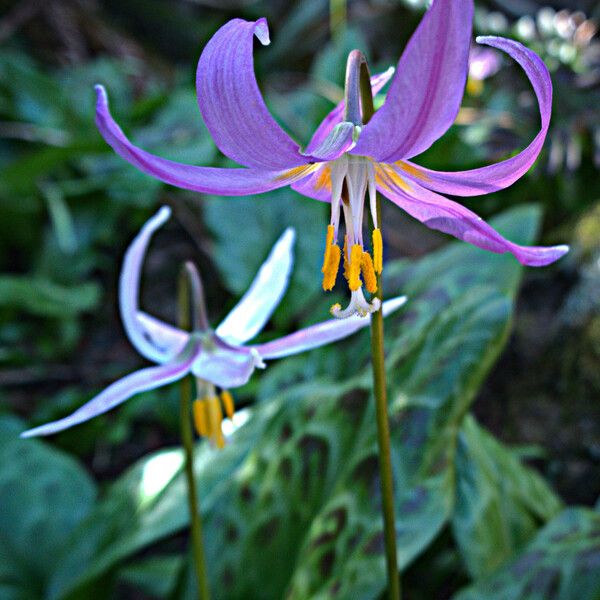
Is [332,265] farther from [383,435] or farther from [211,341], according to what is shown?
[211,341]

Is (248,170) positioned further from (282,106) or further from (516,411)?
(282,106)

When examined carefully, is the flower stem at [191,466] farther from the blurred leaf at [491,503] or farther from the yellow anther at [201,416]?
the blurred leaf at [491,503]

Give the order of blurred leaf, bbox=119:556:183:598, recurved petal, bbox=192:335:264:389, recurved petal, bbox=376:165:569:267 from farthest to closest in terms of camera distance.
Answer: blurred leaf, bbox=119:556:183:598 → recurved petal, bbox=192:335:264:389 → recurved petal, bbox=376:165:569:267

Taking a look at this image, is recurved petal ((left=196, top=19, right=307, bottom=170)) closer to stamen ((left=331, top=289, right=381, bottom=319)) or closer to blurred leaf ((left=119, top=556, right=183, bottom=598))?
stamen ((left=331, top=289, right=381, bottom=319))

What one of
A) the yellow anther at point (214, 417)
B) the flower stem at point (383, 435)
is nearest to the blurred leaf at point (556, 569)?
the flower stem at point (383, 435)

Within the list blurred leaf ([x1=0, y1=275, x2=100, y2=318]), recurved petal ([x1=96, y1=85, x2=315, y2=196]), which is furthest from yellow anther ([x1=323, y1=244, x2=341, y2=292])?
blurred leaf ([x1=0, y1=275, x2=100, y2=318])

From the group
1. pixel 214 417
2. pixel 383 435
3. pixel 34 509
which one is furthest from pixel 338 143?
pixel 34 509
